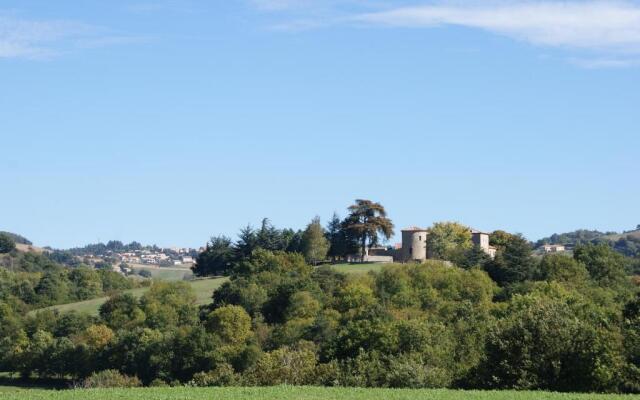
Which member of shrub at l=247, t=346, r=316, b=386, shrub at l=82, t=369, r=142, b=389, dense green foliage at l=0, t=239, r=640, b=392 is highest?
dense green foliage at l=0, t=239, r=640, b=392

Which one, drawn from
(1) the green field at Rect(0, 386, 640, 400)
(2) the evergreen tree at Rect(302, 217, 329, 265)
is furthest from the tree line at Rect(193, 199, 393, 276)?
(1) the green field at Rect(0, 386, 640, 400)

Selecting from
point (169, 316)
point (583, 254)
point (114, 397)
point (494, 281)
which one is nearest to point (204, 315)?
point (169, 316)

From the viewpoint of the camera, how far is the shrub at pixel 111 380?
7662cm

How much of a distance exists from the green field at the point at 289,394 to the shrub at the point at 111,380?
120 feet

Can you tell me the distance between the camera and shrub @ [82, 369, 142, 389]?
251 ft

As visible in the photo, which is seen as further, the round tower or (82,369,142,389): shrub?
the round tower

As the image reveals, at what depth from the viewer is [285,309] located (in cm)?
9900

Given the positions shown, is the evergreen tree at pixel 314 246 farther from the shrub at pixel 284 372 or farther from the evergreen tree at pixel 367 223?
the shrub at pixel 284 372

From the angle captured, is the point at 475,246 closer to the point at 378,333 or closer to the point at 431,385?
the point at 378,333

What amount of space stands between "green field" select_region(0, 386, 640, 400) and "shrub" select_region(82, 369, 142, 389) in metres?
36.7

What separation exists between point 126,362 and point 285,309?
1681 centimetres

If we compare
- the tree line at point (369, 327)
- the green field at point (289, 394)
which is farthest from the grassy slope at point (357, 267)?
the green field at point (289, 394)

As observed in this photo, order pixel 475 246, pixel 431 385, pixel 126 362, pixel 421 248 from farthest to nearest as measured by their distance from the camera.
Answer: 1. pixel 421 248
2. pixel 475 246
3. pixel 126 362
4. pixel 431 385

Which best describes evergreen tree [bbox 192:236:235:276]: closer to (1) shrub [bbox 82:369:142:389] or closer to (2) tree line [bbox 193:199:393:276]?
(2) tree line [bbox 193:199:393:276]
